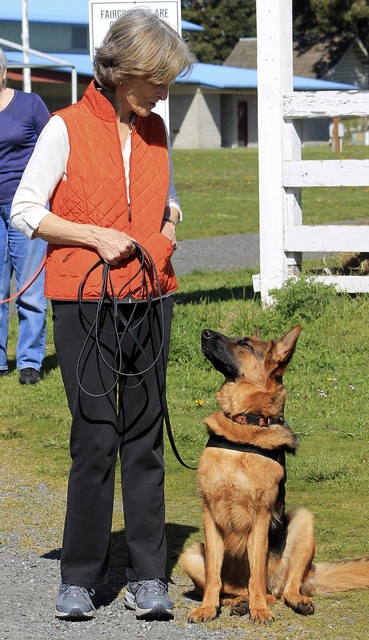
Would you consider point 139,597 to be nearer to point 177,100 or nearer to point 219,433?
point 219,433

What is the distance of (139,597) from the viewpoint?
432 cm

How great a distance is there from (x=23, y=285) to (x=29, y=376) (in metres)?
0.74

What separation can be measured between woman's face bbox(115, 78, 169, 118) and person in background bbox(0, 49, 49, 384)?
377 cm

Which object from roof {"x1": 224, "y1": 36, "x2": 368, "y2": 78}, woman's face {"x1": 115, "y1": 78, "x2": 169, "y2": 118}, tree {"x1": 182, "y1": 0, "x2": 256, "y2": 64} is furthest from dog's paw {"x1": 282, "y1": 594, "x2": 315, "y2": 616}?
tree {"x1": 182, "y1": 0, "x2": 256, "y2": 64}

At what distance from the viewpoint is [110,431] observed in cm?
427

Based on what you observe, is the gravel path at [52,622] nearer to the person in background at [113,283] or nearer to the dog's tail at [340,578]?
the person in background at [113,283]

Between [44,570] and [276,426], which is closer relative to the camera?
[276,426]

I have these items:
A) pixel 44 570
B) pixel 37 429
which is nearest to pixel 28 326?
pixel 37 429

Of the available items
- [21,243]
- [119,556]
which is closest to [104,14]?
[21,243]

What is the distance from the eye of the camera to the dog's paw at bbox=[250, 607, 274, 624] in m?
4.21

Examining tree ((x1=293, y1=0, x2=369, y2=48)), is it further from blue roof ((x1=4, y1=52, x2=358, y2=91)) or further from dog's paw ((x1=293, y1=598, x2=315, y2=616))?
dog's paw ((x1=293, y1=598, x2=315, y2=616))

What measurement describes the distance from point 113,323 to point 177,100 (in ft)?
152

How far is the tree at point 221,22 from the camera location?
72.2m

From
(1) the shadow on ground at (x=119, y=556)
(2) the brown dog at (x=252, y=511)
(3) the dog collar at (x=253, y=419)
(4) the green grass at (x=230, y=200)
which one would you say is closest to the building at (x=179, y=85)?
(4) the green grass at (x=230, y=200)
